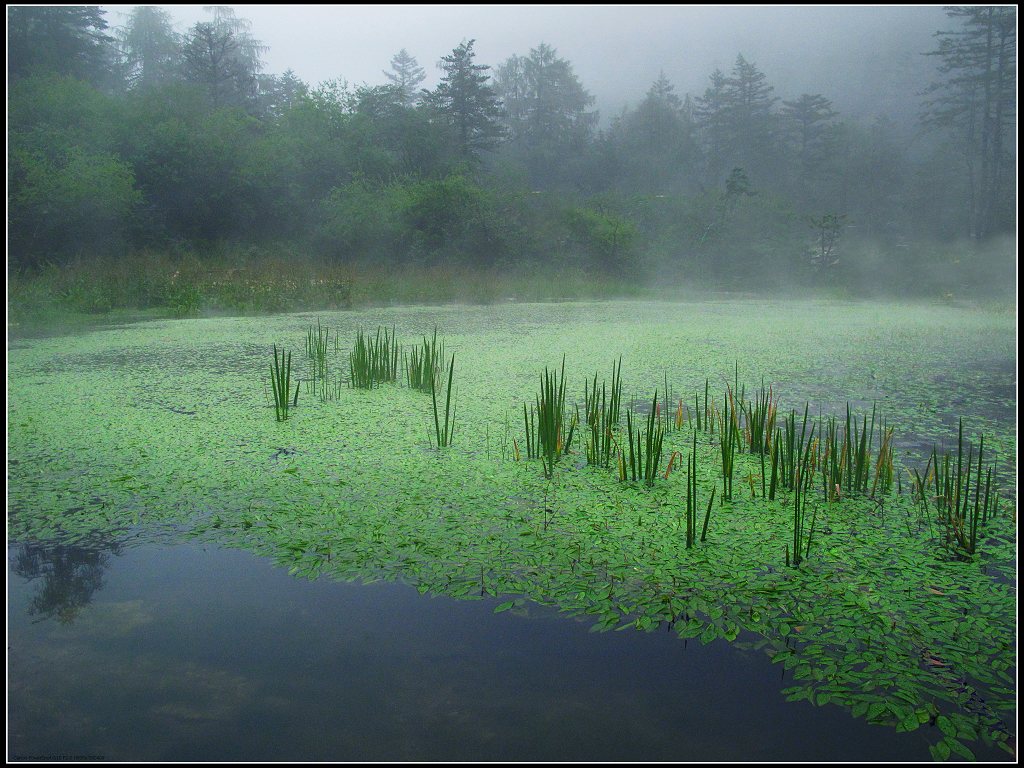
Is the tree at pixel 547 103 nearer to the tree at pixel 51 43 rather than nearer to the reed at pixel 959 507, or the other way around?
the tree at pixel 51 43

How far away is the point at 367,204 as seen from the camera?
15539 mm

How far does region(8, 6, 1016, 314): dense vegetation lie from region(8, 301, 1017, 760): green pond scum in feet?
19.5

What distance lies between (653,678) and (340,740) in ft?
1.90

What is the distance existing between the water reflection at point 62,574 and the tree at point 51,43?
1790cm

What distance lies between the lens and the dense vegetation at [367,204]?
1175 centimetres

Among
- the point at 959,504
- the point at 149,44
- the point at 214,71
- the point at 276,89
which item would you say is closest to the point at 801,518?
the point at 959,504

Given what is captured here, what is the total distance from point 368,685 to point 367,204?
15.1 m

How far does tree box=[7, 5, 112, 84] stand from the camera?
16.9m

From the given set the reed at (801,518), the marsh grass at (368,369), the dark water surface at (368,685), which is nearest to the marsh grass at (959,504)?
the reed at (801,518)

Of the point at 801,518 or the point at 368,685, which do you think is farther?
the point at 801,518

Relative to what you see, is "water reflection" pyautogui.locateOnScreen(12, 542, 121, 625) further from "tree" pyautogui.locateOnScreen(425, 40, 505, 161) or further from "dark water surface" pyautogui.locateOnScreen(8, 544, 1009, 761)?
"tree" pyautogui.locateOnScreen(425, 40, 505, 161)

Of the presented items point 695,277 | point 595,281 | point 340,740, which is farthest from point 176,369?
point 695,277

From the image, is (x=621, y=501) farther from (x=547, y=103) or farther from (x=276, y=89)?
(x=276, y=89)

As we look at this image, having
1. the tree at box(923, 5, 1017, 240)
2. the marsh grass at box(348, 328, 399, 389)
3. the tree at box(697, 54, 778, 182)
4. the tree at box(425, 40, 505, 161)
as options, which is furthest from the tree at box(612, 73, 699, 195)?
the marsh grass at box(348, 328, 399, 389)
